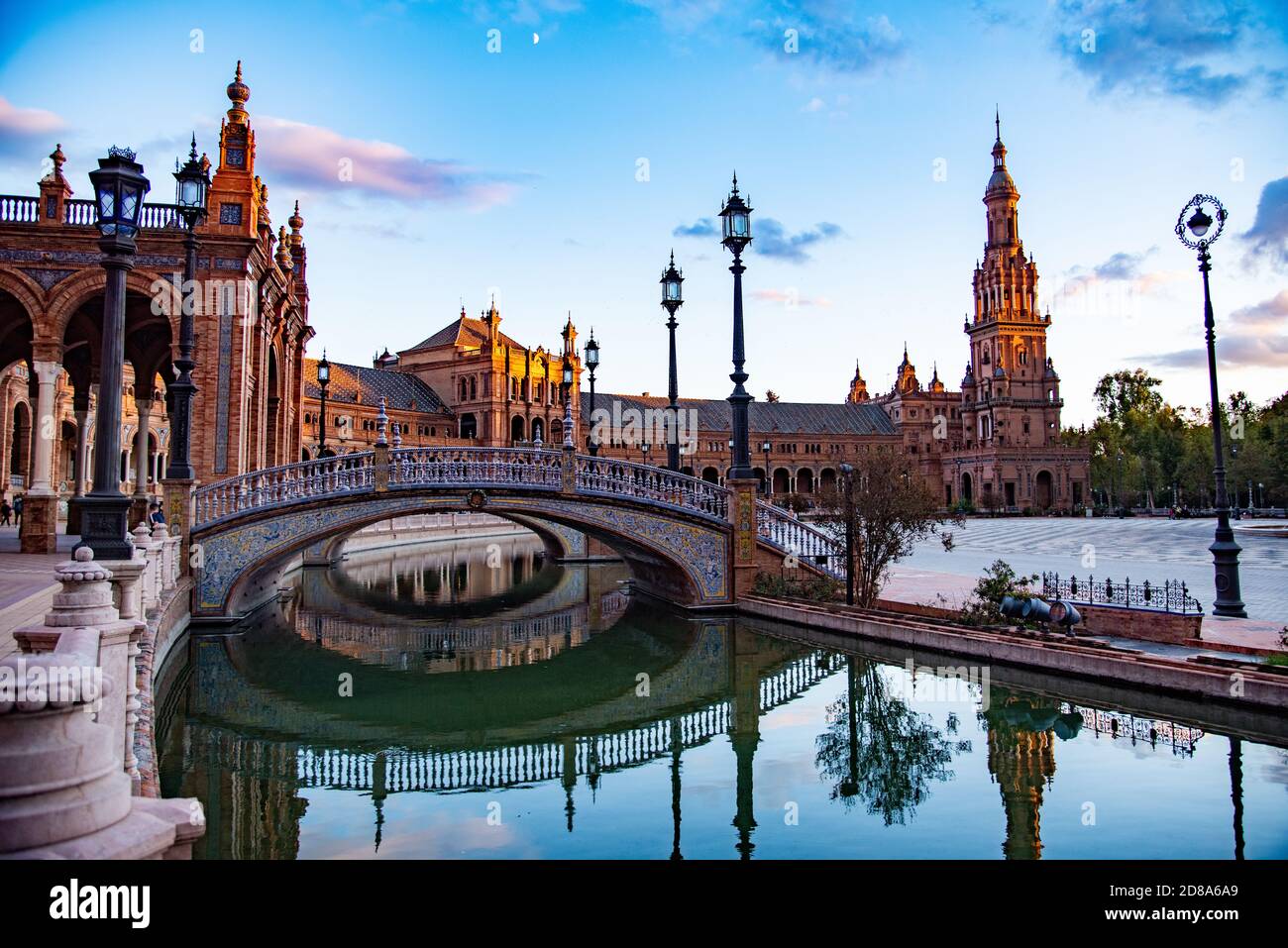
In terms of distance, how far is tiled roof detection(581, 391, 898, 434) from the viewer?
348 feet

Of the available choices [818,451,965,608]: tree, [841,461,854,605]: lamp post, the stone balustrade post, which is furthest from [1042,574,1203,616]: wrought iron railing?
the stone balustrade post

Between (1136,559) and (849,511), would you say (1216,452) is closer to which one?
(849,511)

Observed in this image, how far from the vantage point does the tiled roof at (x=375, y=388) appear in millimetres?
71438

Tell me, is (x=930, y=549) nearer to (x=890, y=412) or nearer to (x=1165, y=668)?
(x=1165, y=668)

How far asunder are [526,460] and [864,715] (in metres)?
10.6

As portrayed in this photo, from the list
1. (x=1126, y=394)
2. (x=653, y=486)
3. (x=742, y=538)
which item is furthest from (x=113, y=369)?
(x=1126, y=394)

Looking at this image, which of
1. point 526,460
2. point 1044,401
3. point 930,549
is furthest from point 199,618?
point 1044,401

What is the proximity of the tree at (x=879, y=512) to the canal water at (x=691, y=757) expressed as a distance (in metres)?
2.06

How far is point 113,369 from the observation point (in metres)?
9.96

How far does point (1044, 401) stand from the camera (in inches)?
4060

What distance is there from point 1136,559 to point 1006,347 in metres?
78.5

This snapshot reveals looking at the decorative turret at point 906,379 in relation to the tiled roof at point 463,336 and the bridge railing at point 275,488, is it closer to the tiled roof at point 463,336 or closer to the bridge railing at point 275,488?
the tiled roof at point 463,336

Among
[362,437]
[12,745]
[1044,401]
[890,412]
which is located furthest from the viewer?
[890,412]

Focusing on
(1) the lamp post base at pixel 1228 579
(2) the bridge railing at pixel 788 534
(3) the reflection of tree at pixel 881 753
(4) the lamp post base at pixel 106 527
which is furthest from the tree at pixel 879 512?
(4) the lamp post base at pixel 106 527
